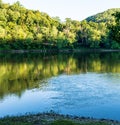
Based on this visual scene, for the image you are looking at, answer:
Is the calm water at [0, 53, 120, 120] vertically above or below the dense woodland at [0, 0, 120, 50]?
below

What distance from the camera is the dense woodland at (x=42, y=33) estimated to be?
154 metres

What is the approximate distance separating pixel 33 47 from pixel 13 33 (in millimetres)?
10955

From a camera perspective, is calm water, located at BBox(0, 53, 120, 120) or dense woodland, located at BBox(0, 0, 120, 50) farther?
dense woodland, located at BBox(0, 0, 120, 50)

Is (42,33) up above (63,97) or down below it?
above

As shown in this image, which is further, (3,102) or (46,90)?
(46,90)

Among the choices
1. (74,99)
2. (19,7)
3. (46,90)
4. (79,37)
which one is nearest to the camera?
(74,99)

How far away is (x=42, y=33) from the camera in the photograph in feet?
562

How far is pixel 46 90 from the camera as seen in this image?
4562cm

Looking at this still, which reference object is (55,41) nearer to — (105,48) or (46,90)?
(105,48)

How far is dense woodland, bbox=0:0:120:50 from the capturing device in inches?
6043

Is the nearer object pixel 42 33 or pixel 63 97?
pixel 63 97

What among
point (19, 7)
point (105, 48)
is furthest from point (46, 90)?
point (19, 7)

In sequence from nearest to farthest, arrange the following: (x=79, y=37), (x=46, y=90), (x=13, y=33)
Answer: (x=46, y=90), (x=13, y=33), (x=79, y=37)

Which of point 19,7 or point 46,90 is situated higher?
point 19,7
